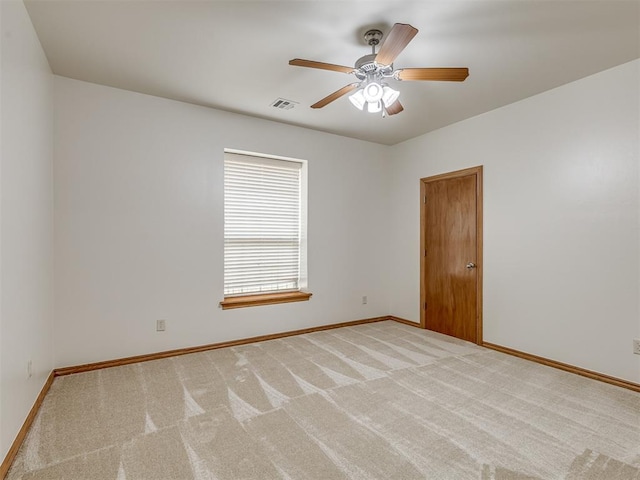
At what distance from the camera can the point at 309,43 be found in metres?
2.46

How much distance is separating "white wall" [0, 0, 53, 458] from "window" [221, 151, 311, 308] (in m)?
1.65

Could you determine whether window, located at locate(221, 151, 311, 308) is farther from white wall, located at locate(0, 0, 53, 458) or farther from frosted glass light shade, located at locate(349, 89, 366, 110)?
frosted glass light shade, located at locate(349, 89, 366, 110)

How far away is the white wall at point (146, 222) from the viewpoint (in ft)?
10.0

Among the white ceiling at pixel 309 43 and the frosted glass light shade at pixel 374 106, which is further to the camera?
the frosted glass light shade at pixel 374 106

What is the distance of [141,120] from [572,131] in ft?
13.6

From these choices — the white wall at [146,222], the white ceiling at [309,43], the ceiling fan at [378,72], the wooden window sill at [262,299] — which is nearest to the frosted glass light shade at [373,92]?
the ceiling fan at [378,72]

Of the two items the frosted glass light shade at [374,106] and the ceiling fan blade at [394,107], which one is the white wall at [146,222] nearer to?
the ceiling fan blade at [394,107]

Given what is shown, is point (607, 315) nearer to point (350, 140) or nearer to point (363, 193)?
point (363, 193)

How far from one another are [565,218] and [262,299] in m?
3.26

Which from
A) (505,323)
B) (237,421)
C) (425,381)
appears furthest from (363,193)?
(237,421)

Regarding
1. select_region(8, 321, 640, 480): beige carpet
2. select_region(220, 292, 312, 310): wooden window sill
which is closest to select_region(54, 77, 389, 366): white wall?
select_region(220, 292, 312, 310): wooden window sill

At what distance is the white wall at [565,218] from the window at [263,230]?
2.17 metres

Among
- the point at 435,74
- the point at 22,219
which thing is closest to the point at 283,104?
the point at 435,74

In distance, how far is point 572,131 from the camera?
313 centimetres
